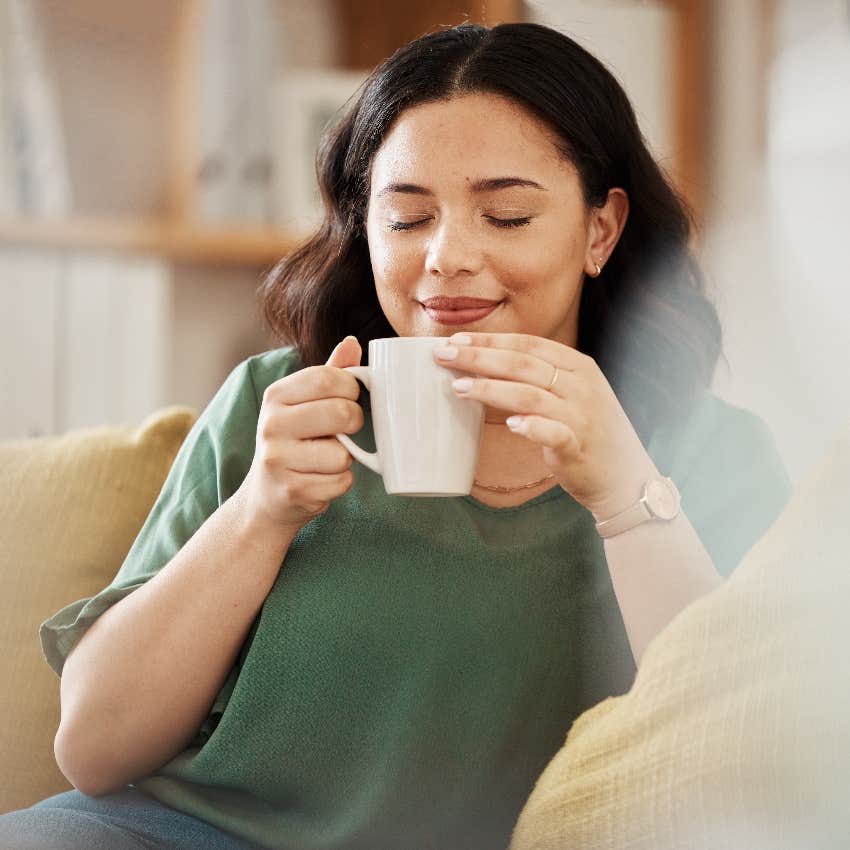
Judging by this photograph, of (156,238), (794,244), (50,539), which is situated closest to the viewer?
(50,539)

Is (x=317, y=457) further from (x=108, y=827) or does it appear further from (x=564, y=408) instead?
(x=108, y=827)

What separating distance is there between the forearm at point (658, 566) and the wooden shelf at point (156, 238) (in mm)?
1250

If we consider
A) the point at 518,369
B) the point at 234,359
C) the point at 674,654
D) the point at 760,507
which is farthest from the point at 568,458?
the point at 234,359

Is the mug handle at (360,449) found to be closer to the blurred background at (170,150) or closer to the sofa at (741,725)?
the sofa at (741,725)

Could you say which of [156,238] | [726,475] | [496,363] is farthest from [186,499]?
[156,238]

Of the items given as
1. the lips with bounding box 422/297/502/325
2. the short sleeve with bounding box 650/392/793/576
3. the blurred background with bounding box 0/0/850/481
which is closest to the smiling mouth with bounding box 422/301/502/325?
the lips with bounding box 422/297/502/325

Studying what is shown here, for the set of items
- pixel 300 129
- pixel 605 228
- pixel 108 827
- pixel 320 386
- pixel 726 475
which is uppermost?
pixel 300 129

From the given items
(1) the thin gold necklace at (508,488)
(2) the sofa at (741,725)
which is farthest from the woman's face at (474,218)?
(2) the sofa at (741,725)

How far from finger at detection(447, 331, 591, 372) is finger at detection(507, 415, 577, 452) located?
0.04 meters

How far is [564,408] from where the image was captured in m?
0.75

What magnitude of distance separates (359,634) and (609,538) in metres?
0.22

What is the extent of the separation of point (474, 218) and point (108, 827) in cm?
52

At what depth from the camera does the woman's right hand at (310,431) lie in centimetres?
77

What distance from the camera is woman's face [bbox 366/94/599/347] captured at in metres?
0.90
